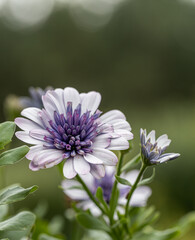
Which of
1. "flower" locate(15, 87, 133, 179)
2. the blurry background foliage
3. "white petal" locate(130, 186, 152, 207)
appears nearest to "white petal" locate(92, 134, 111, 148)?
"flower" locate(15, 87, 133, 179)

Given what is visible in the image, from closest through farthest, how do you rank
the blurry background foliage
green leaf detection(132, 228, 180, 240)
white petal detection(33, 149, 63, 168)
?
1. white petal detection(33, 149, 63, 168)
2. green leaf detection(132, 228, 180, 240)
3. the blurry background foliage

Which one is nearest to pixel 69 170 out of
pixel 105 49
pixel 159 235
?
pixel 159 235

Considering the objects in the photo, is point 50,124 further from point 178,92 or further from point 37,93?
point 178,92

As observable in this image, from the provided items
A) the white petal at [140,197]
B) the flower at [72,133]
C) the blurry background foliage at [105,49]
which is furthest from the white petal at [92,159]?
the blurry background foliage at [105,49]

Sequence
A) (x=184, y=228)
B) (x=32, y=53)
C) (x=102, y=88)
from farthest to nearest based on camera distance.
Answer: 1. (x=32, y=53)
2. (x=102, y=88)
3. (x=184, y=228)

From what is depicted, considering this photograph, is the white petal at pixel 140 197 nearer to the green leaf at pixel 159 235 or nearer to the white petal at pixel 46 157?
the green leaf at pixel 159 235

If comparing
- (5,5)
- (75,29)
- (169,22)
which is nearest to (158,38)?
(169,22)

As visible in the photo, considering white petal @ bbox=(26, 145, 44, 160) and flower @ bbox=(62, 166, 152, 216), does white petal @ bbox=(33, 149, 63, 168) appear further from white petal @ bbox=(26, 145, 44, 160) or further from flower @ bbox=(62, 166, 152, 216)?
flower @ bbox=(62, 166, 152, 216)
